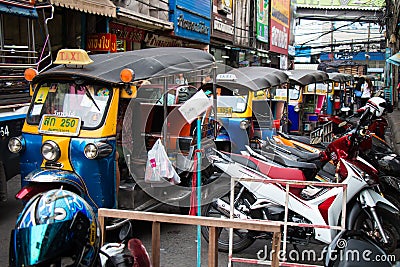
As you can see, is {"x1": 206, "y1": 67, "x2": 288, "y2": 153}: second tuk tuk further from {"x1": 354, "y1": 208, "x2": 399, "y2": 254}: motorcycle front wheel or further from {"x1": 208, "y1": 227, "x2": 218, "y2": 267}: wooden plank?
{"x1": 208, "y1": 227, "x2": 218, "y2": 267}: wooden plank

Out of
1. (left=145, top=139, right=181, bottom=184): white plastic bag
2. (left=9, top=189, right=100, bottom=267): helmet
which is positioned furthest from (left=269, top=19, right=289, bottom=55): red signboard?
(left=9, top=189, right=100, bottom=267): helmet

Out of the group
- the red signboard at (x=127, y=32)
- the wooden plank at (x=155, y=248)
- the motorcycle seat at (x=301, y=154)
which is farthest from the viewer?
the red signboard at (x=127, y=32)

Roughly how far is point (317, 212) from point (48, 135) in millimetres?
2963

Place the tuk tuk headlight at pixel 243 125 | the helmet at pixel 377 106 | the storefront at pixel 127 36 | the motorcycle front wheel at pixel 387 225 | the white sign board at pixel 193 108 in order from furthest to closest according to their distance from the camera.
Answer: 1. the storefront at pixel 127 36
2. the tuk tuk headlight at pixel 243 125
3. the helmet at pixel 377 106
4. the motorcycle front wheel at pixel 387 225
5. the white sign board at pixel 193 108

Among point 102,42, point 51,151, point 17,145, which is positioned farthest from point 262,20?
point 51,151

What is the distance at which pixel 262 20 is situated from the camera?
78.9ft

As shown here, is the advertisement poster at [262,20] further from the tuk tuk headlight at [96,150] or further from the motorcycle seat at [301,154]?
the tuk tuk headlight at [96,150]

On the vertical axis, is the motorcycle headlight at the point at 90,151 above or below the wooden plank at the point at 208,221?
above

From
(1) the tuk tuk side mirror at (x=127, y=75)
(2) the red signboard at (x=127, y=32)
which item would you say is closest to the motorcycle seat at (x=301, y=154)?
(1) the tuk tuk side mirror at (x=127, y=75)

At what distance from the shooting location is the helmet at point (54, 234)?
1.99 metres

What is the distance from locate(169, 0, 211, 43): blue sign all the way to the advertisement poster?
618 cm

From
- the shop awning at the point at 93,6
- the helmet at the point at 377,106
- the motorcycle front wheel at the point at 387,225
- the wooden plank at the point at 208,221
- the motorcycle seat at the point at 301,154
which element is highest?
the shop awning at the point at 93,6

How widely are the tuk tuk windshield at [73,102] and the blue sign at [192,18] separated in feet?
31.8

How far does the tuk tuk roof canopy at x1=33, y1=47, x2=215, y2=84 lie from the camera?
5207mm
